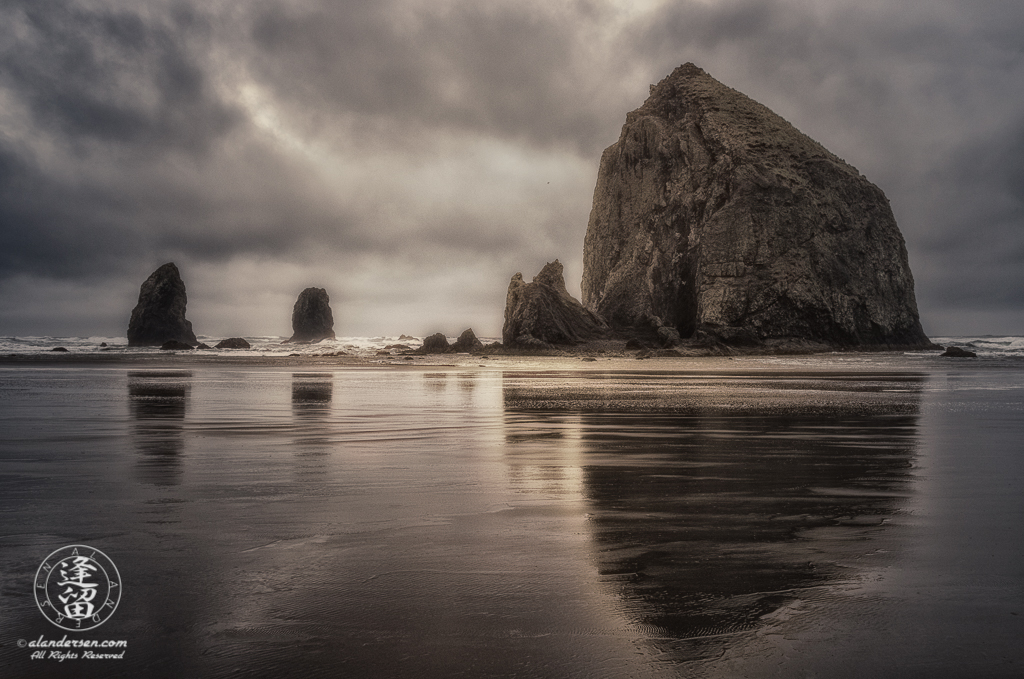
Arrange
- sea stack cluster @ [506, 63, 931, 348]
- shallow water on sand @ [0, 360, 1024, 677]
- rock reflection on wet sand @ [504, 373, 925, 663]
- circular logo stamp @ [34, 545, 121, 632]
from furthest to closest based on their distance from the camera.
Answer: sea stack cluster @ [506, 63, 931, 348], rock reflection on wet sand @ [504, 373, 925, 663], circular logo stamp @ [34, 545, 121, 632], shallow water on sand @ [0, 360, 1024, 677]

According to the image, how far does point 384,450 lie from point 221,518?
9.42ft

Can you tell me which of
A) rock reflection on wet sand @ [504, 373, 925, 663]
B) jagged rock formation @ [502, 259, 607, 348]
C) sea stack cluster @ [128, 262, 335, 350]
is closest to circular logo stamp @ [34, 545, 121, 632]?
rock reflection on wet sand @ [504, 373, 925, 663]

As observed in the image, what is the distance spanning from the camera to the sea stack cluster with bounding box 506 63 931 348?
58.5 m

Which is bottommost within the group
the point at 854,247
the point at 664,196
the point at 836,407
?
the point at 836,407

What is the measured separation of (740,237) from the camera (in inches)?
2333

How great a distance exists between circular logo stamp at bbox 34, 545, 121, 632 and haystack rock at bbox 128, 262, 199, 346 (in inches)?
3270

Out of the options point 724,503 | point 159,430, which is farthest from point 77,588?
point 159,430

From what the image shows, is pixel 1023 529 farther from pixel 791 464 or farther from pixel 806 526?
pixel 791 464

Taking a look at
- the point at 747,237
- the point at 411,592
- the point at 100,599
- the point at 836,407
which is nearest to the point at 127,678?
the point at 100,599

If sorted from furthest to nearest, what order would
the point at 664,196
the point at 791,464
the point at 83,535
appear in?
1. the point at 664,196
2. the point at 791,464
3. the point at 83,535

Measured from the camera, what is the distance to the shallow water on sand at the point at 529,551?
2.08 meters

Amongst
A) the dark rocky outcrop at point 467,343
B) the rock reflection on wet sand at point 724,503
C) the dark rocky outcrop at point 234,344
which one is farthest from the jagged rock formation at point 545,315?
the rock reflection on wet sand at point 724,503

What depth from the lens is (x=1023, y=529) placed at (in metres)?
3.61

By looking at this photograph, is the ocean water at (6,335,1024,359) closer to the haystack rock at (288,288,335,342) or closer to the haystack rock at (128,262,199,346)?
the haystack rock at (128,262,199,346)
